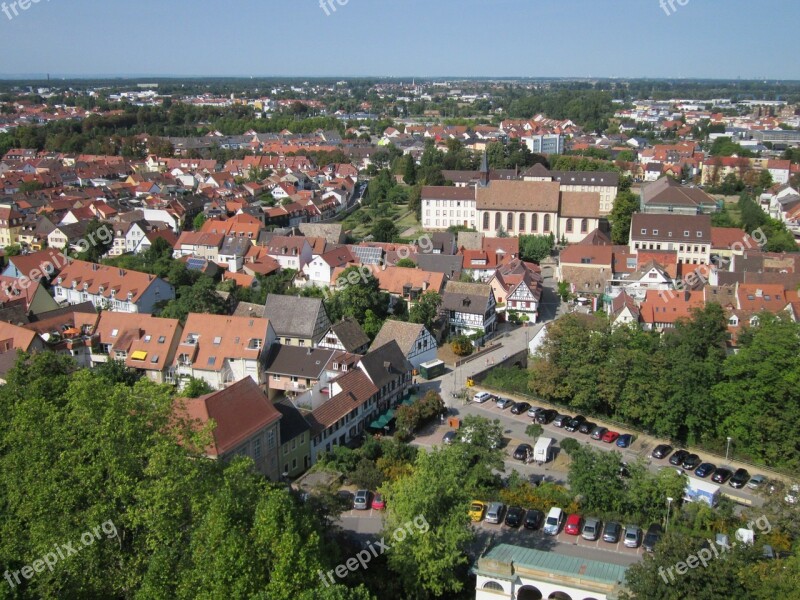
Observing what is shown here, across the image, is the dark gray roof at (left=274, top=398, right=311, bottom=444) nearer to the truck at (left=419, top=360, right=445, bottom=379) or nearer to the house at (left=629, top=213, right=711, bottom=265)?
the truck at (left=419, top=360, right=445, bottom=379)

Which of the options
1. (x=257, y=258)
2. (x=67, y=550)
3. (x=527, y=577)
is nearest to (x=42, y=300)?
(x=257, y=258)

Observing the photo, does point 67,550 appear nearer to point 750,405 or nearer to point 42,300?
point 750,405

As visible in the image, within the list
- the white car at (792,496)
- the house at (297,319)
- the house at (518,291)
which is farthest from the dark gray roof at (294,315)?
the white car at (792,496)

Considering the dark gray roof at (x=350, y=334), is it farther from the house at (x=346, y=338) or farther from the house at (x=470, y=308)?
the house at (x=470, y=308)

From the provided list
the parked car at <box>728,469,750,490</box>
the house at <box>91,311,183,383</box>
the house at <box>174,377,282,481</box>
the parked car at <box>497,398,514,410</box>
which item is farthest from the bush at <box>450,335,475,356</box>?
the parked car at <box>728,469,750,490</box>

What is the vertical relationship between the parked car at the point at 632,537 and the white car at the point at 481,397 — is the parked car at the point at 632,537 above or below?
above
